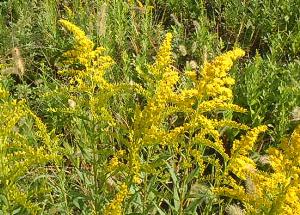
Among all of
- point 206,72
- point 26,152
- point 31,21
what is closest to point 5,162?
point 26,152

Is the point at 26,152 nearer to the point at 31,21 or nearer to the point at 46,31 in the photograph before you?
the point at 46,31

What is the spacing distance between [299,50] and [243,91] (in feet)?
3.31

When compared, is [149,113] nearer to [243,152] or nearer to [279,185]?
[243,152]

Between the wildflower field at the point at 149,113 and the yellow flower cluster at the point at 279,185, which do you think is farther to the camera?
the wildflower field at the point at 149,113

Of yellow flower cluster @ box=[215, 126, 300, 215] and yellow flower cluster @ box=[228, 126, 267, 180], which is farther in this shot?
yellow flower cluster @ box=[228, 126, 267, 180]

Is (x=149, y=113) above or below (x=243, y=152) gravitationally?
above

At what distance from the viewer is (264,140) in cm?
395

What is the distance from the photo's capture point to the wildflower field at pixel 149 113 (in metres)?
2.23

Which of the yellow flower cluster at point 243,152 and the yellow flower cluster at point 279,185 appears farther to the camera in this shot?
the yellow flower cluster at point 243,152

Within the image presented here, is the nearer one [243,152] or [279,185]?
[279,185]

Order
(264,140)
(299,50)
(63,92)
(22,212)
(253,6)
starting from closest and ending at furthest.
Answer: (63,92), (22,212), (264,140), (299,50), (253,6)

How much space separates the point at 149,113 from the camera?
2.19m

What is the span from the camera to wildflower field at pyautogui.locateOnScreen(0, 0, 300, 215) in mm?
2232

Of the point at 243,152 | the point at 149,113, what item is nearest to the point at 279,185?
the point at 243,152
